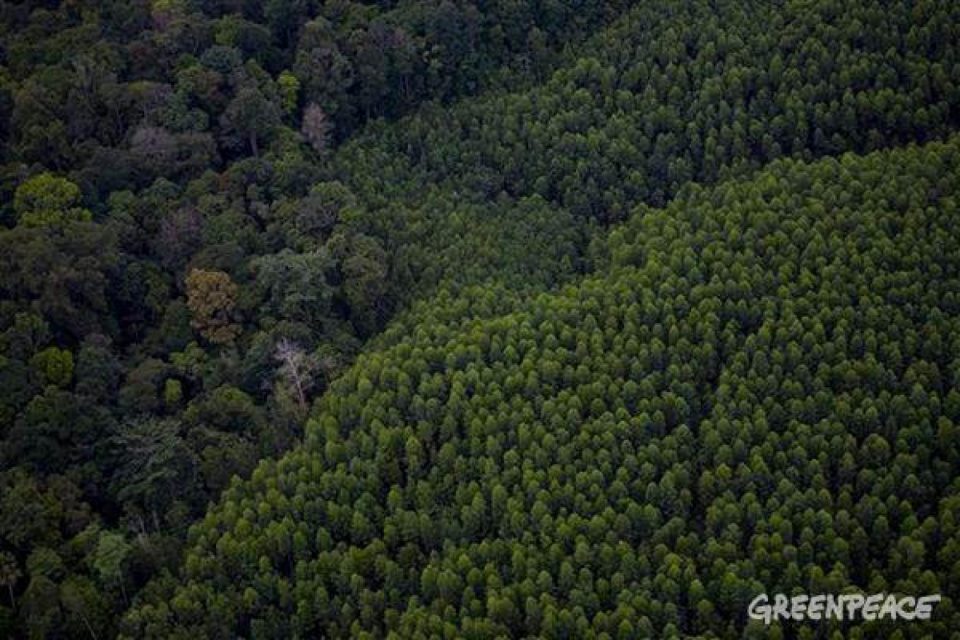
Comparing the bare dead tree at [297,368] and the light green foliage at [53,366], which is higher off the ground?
the light green foliage at [53,366]

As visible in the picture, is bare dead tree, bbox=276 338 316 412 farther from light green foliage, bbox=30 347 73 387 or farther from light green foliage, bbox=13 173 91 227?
light green foliage, bbox=13 173 91 227

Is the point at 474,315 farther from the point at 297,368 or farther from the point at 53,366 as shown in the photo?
the point at 53,366

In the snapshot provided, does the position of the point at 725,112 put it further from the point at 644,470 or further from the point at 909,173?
the point at 644,470

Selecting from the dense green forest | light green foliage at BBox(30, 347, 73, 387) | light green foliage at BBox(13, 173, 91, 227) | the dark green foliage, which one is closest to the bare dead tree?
the dense green forest

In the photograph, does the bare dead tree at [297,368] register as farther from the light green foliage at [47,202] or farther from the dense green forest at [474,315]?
the light green foliage at [47,202]

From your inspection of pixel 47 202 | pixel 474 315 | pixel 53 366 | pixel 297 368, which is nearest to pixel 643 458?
pixel 474 315

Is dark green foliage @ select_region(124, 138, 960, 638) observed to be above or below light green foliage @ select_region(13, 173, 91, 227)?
below

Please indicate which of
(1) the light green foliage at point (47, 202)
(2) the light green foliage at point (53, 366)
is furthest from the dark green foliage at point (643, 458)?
(1) the light green foliage at point (47, 202)

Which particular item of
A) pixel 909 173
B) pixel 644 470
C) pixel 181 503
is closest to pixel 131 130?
pixel 181 503
